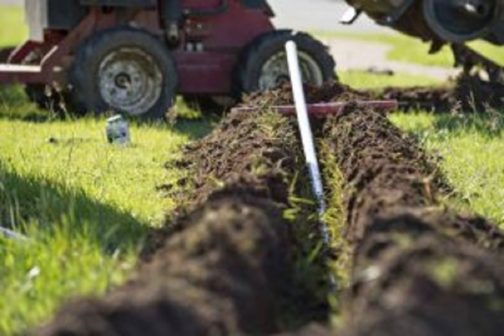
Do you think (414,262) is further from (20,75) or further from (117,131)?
(20,75)

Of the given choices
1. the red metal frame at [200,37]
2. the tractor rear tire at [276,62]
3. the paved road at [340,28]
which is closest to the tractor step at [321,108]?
the tractor rear tire at [276,62]

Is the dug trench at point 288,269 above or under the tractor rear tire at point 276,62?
above

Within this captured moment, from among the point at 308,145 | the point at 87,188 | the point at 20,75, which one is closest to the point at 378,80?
the point at 20,75

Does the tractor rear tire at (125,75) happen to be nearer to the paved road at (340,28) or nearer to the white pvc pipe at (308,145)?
the white pvc pipe at (308,145)

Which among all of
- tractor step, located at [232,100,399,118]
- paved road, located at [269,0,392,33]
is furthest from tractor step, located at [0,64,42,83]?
paved road, located at [269,0,392,33]

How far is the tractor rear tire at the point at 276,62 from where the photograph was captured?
40.3ft

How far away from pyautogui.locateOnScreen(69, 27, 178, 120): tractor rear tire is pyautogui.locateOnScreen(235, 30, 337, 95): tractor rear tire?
750 millimetres

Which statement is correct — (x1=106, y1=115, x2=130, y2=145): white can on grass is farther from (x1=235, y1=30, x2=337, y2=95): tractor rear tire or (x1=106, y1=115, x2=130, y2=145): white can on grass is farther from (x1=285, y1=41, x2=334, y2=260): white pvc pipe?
(x1=235, y1=30, x2=337, y2=95): tractor rear tire

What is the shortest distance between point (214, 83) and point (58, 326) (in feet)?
30.4

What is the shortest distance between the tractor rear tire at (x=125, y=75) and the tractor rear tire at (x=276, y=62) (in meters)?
0.75

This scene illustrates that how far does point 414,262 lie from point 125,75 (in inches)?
341

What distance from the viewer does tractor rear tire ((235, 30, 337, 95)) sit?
12.3 meters

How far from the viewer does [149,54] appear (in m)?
11.8

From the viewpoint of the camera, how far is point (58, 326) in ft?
10.7
